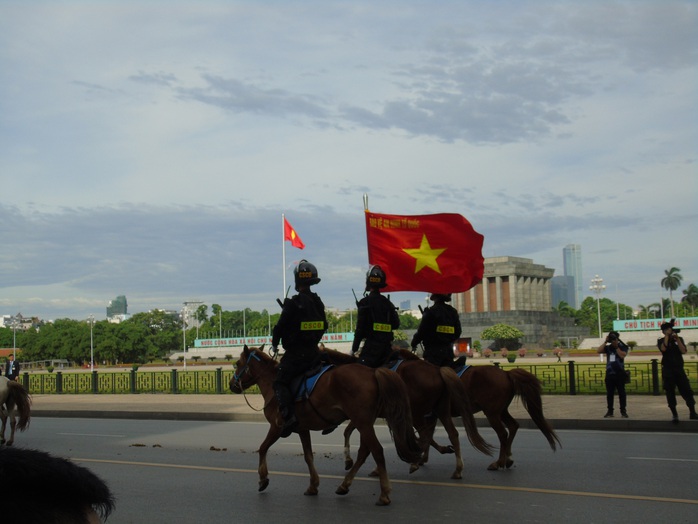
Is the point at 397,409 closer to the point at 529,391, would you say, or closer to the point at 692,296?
the point at 529,391

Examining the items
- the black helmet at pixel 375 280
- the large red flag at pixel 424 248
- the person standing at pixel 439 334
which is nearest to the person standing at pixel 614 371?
the large red flag at pixel 424 248

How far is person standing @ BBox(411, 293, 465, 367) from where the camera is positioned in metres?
11.6

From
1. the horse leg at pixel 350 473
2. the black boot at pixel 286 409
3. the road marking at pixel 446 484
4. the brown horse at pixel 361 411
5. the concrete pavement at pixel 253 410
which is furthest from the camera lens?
the concrete pavement at pixel 253 410

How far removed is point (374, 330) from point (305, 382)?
1.77m

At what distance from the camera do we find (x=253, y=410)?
2220cm

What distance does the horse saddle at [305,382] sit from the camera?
9.44 meters

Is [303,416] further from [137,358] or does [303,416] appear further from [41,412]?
[137,358]

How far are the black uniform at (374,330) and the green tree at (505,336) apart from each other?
8707 centimetres

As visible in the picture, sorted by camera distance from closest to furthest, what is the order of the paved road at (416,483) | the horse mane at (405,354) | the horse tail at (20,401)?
the paved road at (416,483), the horse mane at (405,354), the horse tail at (20,401)

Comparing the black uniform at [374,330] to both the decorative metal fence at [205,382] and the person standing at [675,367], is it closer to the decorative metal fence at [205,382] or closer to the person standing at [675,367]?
the person standing at [675,367]

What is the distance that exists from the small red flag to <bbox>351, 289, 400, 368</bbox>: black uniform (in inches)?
1009

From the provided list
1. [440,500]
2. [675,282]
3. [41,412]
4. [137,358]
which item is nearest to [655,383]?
[440,500]

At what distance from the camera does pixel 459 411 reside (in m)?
10.4

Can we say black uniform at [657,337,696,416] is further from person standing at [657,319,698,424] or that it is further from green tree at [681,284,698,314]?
green tree at [681,284,698,314]
